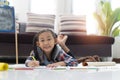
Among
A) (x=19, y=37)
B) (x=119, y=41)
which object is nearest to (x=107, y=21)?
(x=119, y=41)

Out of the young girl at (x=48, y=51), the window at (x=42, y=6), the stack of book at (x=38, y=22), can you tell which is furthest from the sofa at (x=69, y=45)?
the young girl at (x=48, y=51)

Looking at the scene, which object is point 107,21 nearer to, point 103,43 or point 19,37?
point 103,43

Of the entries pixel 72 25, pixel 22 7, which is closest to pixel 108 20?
pixel 72 25

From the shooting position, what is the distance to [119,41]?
449 cm

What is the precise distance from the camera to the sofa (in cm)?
322

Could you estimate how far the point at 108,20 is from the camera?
14.3 feet

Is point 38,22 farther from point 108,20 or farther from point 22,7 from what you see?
point 108,20

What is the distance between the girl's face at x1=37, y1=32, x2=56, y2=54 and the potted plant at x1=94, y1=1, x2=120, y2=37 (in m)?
2.79

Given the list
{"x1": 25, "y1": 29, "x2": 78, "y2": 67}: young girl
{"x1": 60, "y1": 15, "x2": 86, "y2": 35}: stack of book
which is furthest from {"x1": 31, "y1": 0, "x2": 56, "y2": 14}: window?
{"x1": 25, "y1": 29, "x2": 78, "y2": 67}: young girl

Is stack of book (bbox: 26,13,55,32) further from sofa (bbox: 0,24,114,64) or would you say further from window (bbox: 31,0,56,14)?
window (bbox: 31,0,56,14)

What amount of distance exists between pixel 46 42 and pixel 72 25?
2.30 meters

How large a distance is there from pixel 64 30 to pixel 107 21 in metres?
0.89

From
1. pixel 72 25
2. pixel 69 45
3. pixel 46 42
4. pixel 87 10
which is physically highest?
pixel 87 10

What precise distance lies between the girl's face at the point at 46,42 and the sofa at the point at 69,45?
150 centimetres
